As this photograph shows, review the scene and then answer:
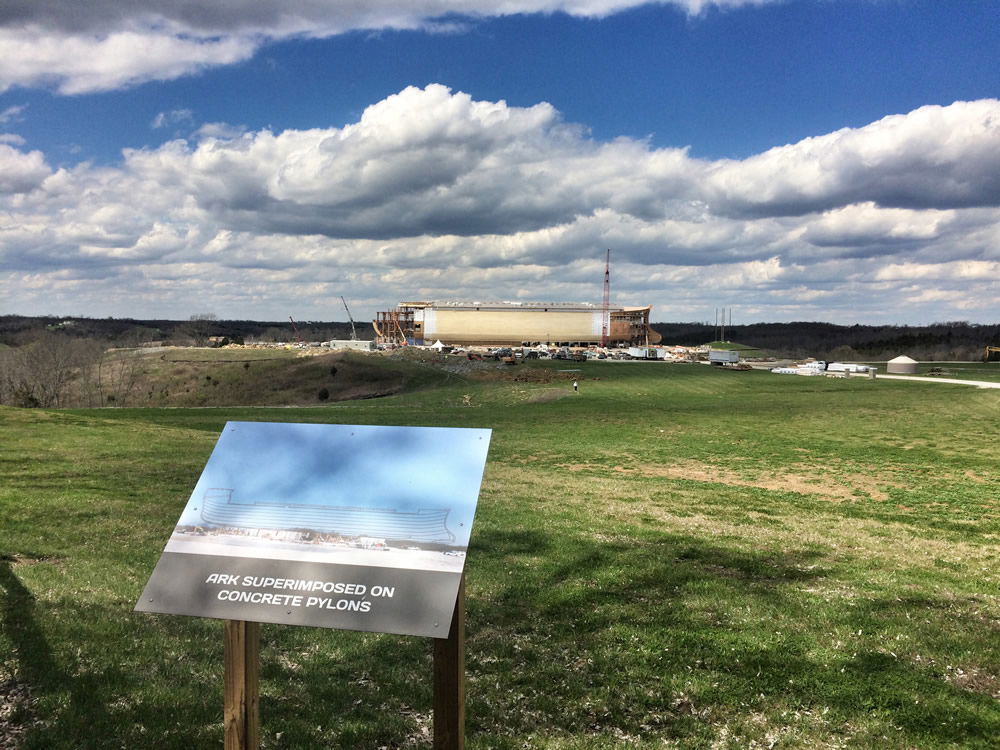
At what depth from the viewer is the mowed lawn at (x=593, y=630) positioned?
303 inches

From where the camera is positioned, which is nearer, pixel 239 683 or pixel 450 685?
pixel 450 685

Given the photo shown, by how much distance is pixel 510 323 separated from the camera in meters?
178

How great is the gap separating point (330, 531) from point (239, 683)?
1370mm

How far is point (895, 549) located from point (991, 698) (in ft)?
27.7

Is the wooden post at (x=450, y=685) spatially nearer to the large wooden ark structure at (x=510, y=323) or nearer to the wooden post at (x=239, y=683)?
the wooden post at (x=239, y=683)

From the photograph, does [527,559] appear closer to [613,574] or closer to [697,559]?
[613,574]

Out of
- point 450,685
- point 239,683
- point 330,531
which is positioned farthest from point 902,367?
point 239,683

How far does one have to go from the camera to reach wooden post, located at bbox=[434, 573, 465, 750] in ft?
17.8

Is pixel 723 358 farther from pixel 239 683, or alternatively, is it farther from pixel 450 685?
pixel 239 683

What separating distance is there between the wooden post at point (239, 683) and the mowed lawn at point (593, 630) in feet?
6.46

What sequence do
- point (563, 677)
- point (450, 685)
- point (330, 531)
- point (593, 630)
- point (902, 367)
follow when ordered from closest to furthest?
point (450, 685) < point (330, 531) < point (563, 677) < point (593, 630) < point (902, 367)

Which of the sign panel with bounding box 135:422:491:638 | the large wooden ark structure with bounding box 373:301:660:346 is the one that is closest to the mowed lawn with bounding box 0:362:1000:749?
the sign panel with bounding box 135:422:491:638

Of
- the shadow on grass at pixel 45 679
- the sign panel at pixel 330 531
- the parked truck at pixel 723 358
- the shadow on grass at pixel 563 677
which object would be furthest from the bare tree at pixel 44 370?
the parked truck at pixel 723 358

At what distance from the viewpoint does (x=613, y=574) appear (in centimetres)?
1277
